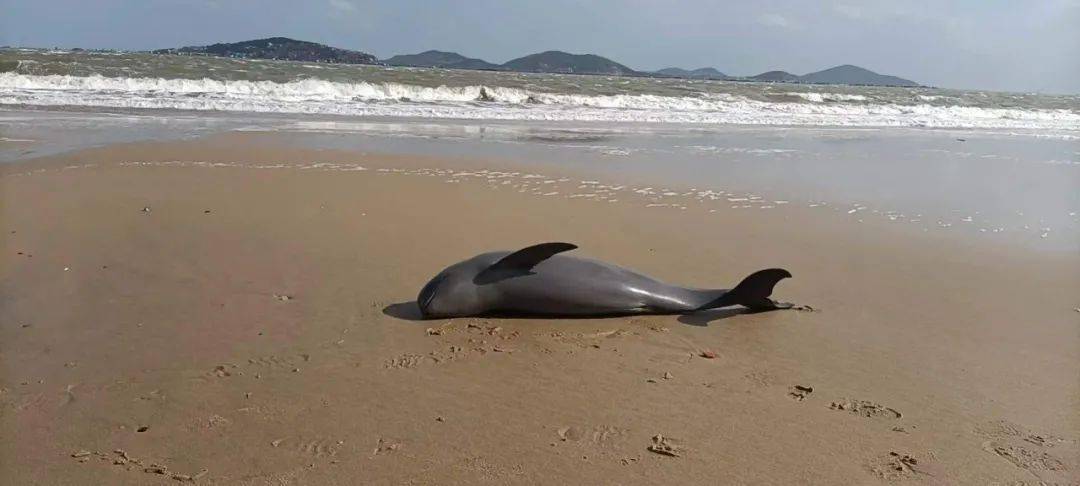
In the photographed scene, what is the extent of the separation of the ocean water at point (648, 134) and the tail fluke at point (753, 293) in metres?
3.48

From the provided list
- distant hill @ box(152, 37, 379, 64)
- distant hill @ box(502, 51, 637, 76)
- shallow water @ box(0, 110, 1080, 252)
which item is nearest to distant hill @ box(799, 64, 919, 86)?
distant hill @ box(502, 51, 637, 76)

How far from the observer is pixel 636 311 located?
186 inches

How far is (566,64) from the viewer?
105250 mm

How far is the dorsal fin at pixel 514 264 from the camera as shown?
468 cm

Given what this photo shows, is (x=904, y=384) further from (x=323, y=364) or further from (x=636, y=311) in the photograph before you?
(x=323, y=364)

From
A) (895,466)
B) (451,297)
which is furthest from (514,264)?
(895,466)

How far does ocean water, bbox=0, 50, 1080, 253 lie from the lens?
29.5 feet

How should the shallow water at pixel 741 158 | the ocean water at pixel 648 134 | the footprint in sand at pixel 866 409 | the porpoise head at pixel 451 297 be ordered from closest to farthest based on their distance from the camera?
1. the footprint in sand at pixel 866 409
2. the porpoise head at pixel 451 297
3. the shallow water at pixel 741 158
4. the ocean water at pixel 648 134

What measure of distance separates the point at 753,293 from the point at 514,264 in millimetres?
1561

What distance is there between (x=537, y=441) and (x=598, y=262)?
7.03 ft

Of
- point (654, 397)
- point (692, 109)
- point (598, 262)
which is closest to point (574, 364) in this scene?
point (654, 397)

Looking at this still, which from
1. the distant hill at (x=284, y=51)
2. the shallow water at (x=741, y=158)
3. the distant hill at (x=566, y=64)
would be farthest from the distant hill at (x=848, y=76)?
the shallow water at (x=741, y=158)

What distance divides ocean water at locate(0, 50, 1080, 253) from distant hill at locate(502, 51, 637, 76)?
6882 cm

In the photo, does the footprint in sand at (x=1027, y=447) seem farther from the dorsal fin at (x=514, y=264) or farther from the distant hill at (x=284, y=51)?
the distant hill at (x=284, y=51)
